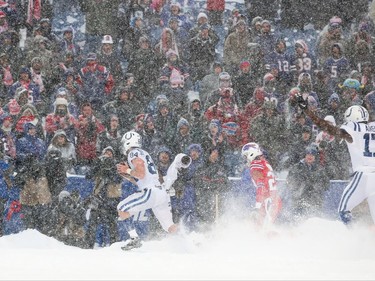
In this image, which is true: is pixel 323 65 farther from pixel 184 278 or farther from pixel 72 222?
pixel 184 278

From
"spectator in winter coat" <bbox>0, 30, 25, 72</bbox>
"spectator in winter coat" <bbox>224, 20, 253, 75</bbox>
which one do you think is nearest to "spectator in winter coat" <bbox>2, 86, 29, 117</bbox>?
"spectator in winter coat" <bbox>0, 30, 25, 72</bbox>

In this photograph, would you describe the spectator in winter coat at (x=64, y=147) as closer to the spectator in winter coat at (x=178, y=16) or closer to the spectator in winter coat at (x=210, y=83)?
the spectator in winter coat at (x=210, y=83)

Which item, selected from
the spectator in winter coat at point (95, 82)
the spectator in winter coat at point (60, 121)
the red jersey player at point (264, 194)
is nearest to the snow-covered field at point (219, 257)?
the red jersey player at point (264, 194)

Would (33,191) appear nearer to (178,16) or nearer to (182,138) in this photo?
(182,138)

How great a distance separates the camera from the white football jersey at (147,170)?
1258 cm

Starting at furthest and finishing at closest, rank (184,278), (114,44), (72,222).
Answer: (114,44) → (72,222) → (184,278)

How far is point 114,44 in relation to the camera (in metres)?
18.1

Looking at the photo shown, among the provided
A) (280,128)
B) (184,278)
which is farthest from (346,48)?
(184,278)

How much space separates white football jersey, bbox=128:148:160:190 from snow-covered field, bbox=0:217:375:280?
805mm

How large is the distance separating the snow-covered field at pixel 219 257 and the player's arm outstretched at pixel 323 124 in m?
1.21

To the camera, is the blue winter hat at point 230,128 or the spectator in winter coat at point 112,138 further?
the blue winter hat at point 230,128

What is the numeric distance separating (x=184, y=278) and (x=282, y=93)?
8.12 m

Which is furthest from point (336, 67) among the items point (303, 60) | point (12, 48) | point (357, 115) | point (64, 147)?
point (12, 48)

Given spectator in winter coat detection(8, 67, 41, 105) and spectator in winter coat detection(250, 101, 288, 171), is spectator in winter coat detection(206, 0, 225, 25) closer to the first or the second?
spectator in winter coat detection(250, 101, 288, 171)
